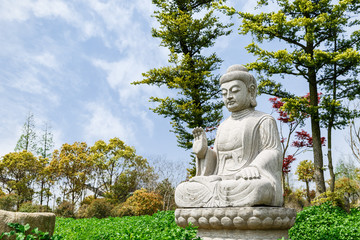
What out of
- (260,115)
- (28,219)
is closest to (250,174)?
(260,115)

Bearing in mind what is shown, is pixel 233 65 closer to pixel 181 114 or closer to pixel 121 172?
pixel 181 114

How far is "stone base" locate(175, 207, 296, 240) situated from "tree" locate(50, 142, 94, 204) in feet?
54.4

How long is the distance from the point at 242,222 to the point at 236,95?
Answer: 1.89 m

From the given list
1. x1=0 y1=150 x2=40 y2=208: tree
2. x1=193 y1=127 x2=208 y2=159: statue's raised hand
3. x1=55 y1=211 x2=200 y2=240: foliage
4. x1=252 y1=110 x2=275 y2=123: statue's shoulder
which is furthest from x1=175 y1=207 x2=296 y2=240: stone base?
x1=0 y1=150 x2=40 y2=208: tree

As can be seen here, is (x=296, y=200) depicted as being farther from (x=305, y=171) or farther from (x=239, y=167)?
(x=239, y=167)

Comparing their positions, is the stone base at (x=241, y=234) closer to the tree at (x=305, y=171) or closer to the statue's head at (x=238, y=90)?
the statue's head at (x=238, y=90)

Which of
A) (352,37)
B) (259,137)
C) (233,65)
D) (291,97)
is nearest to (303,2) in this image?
(352,37)

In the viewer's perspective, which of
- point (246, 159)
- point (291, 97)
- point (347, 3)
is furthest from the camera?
point (291, 97)

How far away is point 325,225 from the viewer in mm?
7203

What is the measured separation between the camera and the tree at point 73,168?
19031 mm

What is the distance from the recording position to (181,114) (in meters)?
12.6

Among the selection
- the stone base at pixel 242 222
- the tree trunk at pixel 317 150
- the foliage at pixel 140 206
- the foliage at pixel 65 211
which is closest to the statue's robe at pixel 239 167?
the stone base at pixel 242 222

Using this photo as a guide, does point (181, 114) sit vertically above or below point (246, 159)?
above

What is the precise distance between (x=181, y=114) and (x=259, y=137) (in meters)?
8.29
